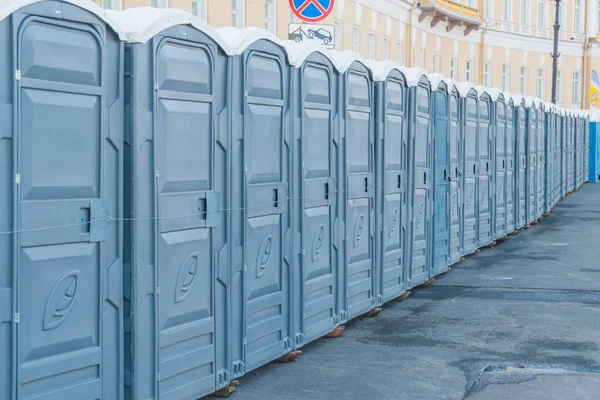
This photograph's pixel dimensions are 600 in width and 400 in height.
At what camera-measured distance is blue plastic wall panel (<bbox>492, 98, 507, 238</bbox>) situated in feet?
52.0

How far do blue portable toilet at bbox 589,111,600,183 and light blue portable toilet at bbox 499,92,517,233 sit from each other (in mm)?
19758

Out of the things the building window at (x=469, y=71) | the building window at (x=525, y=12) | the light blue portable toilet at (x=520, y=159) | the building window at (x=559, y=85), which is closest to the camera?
the light blue portable toilet at (x=520, y=159)

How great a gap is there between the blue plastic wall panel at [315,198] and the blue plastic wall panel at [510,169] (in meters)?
8.55

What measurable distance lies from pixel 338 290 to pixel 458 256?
506 cm

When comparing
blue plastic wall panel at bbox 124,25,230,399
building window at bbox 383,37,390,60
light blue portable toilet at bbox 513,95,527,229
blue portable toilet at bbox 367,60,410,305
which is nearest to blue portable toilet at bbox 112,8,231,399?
blue plastic wall panel at bbox 124,25,230,399

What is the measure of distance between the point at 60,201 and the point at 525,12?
156ft

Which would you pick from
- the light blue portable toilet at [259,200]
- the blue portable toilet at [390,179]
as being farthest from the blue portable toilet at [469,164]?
the light blue portable toilet at [259,200]

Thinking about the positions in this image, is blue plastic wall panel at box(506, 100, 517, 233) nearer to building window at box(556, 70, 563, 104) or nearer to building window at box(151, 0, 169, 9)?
building window at box(151, 0, 169, 9)

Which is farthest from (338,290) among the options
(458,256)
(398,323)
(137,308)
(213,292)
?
(458,256)

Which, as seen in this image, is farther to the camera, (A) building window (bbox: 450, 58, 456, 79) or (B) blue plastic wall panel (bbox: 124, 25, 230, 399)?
(A) building window (bbox: 450, 58, 456, 79)

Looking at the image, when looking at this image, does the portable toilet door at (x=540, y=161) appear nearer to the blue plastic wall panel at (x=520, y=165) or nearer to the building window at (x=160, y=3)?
the blue plastic wall panel at (x=520, y=165)

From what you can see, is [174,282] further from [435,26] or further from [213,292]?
[435,26]

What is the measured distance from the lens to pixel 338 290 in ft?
28.8

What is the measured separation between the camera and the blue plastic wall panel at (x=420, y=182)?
1095 centimetres
